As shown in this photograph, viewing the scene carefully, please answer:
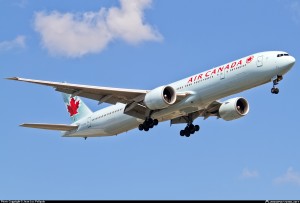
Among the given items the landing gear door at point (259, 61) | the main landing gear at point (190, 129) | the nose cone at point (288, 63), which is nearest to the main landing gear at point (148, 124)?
the main landing gear at point (190, 129)

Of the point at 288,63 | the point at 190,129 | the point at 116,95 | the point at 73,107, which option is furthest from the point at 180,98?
the point at 73,107

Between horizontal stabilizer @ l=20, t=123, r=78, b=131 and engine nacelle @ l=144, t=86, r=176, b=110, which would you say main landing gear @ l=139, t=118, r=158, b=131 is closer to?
engine nacelle @ l=144, t=86, r=176, b=110

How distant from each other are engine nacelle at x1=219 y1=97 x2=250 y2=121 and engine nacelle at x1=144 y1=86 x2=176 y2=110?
6.32 metres

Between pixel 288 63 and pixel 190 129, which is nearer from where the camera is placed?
pixel 288 63

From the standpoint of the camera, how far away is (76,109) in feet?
201

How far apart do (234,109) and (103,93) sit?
10.2 m

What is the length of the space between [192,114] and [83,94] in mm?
9629

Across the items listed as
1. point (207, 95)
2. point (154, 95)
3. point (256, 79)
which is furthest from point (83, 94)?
point (256, 79)

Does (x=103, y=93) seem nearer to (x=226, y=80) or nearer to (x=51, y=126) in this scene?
(x=51, y=126)

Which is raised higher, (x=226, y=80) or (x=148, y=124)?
(x=226, y=80)

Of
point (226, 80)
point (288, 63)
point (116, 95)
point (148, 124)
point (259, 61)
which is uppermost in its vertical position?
point (259, 61)

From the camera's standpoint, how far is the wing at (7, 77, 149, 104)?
49.3 m

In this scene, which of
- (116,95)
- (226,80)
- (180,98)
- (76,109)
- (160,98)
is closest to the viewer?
(226,80)

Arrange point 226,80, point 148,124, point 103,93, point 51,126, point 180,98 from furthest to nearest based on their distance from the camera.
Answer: point 51,126 → point 148,124 → point 103,93 → point 180,98 → point 226,80
